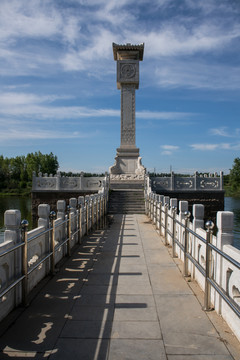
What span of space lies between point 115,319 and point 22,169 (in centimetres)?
7597

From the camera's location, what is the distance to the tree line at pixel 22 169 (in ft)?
235

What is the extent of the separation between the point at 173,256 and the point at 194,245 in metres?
1.92

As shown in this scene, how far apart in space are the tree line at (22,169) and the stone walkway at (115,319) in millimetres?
66654

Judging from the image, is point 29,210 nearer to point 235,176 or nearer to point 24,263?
point 24,263

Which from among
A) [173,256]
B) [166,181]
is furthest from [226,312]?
[166,181]

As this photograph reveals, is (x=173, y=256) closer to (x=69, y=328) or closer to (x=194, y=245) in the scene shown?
(x=194, y=245)

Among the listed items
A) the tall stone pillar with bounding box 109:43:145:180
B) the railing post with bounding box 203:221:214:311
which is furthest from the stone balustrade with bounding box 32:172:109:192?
the railing post with bounding box 203:221:214:311

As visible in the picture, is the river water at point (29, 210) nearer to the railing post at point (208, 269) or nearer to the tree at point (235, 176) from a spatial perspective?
the railing post at point (208, 269)

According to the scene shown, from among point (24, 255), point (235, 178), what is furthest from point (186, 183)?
point (235, 178)

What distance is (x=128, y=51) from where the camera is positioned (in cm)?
2936

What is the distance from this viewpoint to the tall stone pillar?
28312 mm

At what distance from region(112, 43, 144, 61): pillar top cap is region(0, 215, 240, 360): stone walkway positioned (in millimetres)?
26182

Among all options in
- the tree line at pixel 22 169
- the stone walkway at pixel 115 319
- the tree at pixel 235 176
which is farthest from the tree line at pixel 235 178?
the stone walkway at pixel 115 319

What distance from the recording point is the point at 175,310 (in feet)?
14.0
